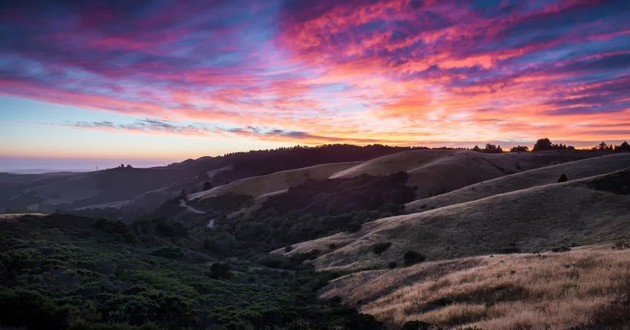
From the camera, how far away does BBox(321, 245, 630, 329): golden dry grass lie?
14.0m

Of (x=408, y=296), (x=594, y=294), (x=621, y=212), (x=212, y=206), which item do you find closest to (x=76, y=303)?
(x=408, y=296)

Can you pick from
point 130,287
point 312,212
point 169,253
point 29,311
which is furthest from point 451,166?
point 29,311

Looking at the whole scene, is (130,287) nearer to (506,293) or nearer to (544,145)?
(506,293)

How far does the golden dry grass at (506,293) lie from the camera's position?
14039mm

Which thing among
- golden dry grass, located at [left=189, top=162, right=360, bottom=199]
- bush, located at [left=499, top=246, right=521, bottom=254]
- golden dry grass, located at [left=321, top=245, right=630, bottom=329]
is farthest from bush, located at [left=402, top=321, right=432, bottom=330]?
golden dry grass, located at [left=189, top=162, right=360, bottom=199]

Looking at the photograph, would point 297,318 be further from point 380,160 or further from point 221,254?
point 380,160

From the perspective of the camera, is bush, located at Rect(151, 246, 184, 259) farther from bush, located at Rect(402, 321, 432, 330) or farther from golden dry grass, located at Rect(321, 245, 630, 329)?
bush, located at Rect(402, 321, 432, 330)

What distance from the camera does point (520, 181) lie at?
73.4 m

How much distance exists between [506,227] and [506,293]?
28.0m

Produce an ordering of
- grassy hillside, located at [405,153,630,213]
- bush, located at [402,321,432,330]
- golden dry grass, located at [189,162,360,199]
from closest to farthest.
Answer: bush, located at [402,321,432,330] < grassy hillside, located at [405,153,630,213] < golden dry grass, located at [189,162,360,199]

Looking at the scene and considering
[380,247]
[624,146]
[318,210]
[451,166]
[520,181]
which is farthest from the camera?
[624,146]

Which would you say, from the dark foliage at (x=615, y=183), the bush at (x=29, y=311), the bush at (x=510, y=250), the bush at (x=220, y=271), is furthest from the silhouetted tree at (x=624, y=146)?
the bush at (x=29, y=311)

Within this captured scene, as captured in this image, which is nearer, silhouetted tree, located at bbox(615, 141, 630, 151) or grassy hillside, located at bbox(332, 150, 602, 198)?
grassy hillside, located at bbox(332, 150, 602, 198)

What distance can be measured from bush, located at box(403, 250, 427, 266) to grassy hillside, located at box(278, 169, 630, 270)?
880 millimetres
